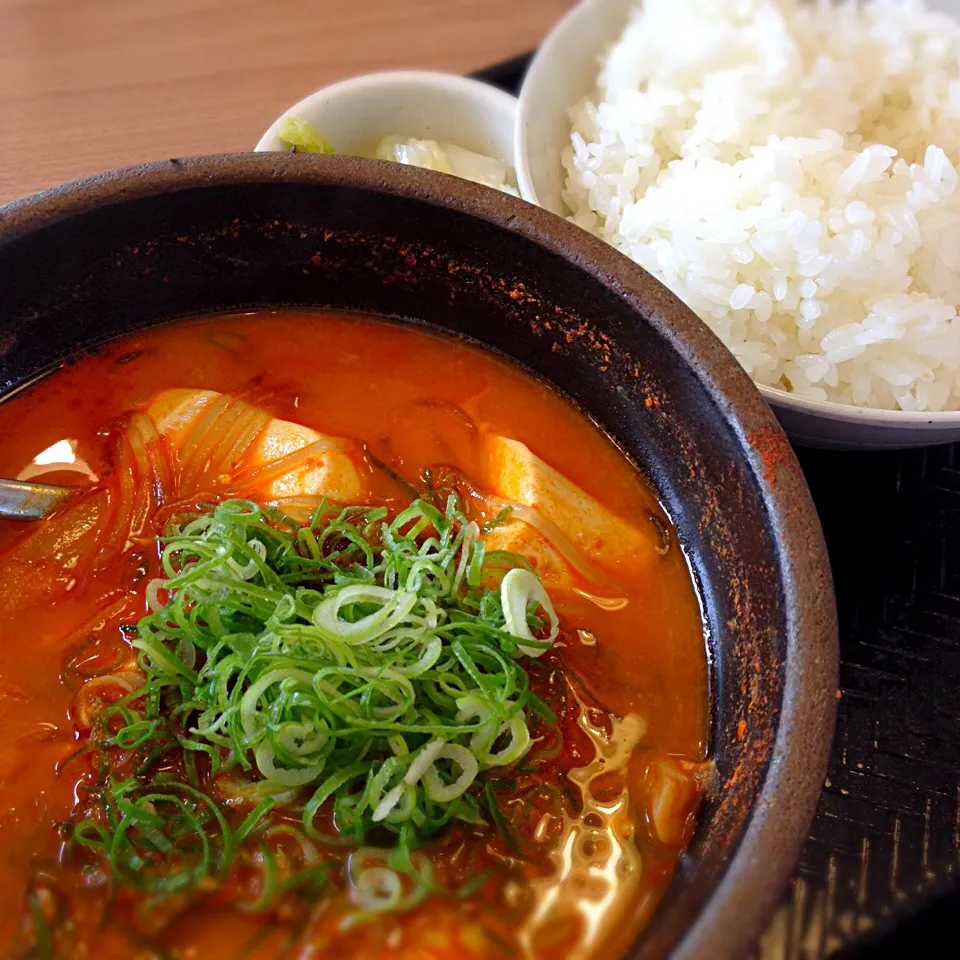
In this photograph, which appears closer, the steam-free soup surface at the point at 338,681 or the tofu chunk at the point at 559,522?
the steam-free soup surface at the point at 338,681

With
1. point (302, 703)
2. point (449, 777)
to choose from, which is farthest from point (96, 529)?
point (449, 777)

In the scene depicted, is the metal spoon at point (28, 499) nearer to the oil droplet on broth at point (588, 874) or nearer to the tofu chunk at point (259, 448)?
the tofu chunk at point (259, 448)

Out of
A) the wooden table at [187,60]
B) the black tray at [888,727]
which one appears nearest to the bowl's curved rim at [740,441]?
the black tray at [888,727]

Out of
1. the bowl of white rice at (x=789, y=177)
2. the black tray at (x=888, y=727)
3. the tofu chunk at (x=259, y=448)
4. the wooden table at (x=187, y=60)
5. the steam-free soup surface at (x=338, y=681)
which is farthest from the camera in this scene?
the wooden table at (x=187, y=60)

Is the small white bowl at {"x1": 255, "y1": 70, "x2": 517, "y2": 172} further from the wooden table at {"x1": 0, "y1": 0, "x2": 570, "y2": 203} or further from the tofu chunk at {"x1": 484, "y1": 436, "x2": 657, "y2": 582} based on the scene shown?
the tofu chunk at {"x1": 484, "y1": 436, "x2": 657, "y2": 582}

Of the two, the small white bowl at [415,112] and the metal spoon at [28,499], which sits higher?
the small white bowl at [415,112]

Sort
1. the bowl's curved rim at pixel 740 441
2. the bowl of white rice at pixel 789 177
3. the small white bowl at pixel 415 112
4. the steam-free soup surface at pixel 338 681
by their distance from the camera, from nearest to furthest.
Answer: the bowl's curved rim at pixel 740 441, the steam-free soup surface at pixel 338 681, the bowl of white rice at pixel 789 177, the small white bowl at pixel 415 112
